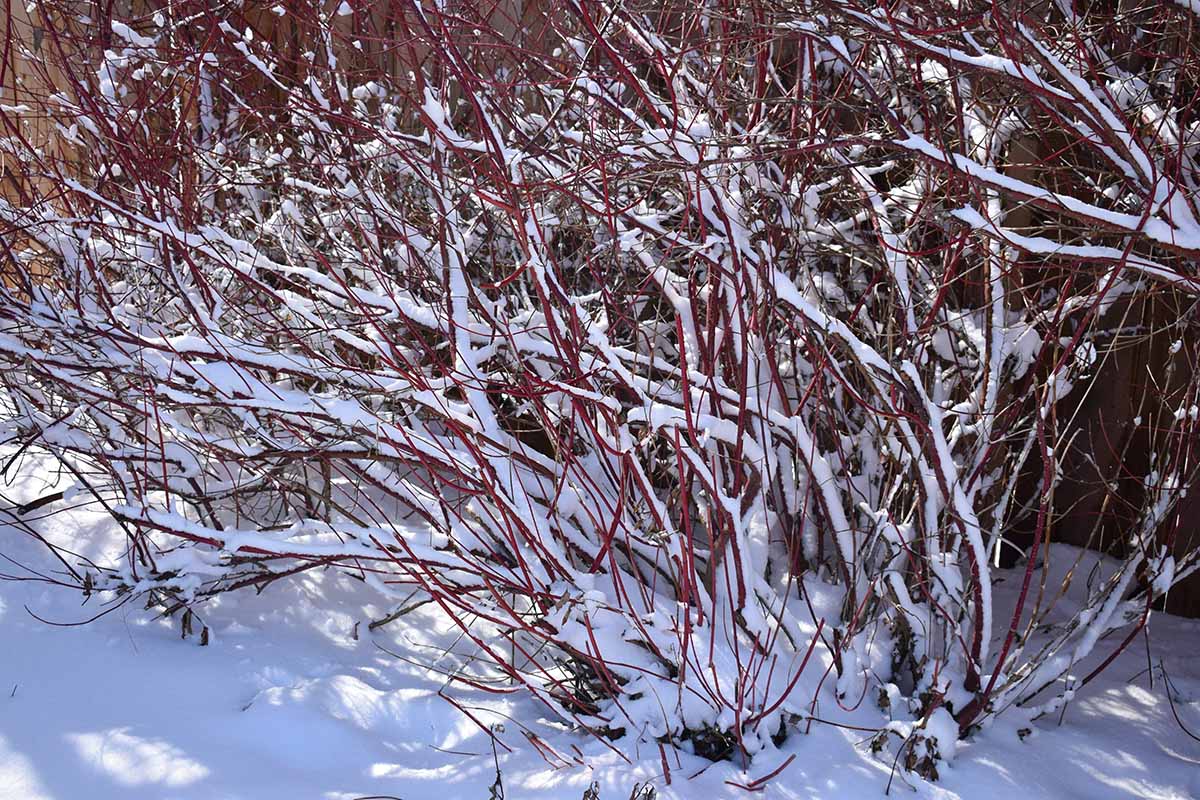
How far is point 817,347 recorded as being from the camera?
244 cm

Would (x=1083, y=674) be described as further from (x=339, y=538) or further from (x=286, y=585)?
(x=286, y=585)

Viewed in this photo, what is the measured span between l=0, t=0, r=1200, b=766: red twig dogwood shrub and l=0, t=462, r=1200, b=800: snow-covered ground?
0.38ft

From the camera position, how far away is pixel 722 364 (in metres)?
2.71

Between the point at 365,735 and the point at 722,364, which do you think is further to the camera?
the point at 722,364

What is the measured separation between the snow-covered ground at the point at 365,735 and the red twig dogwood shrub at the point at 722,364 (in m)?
0.12

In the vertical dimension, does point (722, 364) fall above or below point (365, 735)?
above

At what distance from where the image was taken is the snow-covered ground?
2.15 m

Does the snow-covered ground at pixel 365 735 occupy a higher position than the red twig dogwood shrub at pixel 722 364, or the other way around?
the red twig dogwood shrub at pixel 722 364

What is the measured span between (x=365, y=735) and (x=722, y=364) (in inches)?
52.4

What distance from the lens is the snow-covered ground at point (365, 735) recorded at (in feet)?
7.04

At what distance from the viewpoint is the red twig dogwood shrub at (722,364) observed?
216 centimetres

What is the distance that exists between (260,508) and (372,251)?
129 cm

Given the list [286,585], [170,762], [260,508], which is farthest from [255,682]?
[260,508]

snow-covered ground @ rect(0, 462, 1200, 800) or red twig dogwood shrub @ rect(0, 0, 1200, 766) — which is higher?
red twig dogwood shrub @ rect(0, 0, 1200, 766)
